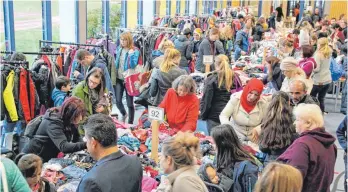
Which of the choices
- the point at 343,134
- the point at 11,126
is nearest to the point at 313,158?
the point at 343,134

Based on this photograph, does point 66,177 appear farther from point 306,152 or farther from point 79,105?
point 306,152

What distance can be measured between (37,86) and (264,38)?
6.37 m

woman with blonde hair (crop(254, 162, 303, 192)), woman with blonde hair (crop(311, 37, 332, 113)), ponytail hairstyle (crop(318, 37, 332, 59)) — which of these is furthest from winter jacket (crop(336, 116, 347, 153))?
ponytail hairstyle (crop(318, 37, 332, 59))

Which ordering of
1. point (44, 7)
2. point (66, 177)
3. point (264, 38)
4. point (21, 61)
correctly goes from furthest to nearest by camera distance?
1. point (264, 38)
2. point (44, 7)
3. point (21, 61)
4. point (66, 177)

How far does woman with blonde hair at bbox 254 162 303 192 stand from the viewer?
221cm

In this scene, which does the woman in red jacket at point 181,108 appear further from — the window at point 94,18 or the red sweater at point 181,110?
the window at point 94,18

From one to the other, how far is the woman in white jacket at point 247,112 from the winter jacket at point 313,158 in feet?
3.68

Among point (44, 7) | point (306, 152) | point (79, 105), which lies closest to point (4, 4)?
point (44, 7)

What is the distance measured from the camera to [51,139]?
3580mm

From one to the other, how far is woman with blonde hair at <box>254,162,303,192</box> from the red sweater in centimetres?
215

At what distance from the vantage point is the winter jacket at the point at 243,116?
4102 millimetres

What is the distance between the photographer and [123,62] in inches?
249

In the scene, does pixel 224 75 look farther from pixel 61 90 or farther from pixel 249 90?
pixel 61 90

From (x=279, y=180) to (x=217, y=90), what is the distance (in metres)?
2.54
